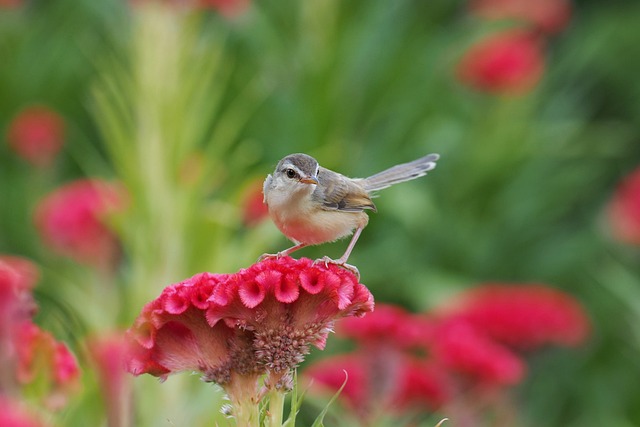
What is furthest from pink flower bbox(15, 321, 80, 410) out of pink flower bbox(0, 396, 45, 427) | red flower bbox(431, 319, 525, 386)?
red flower bbox(431, 319, 525, 386)

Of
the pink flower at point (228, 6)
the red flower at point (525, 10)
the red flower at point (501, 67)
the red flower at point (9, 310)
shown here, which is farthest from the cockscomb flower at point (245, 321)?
the red flower at point (525, 10)

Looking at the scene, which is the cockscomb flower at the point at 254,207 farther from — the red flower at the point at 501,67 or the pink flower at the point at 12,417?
the pink flower at the point at 12,417

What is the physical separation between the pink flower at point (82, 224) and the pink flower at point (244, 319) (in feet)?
10.7

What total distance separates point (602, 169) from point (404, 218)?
263 cm

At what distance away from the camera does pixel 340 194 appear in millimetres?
2484

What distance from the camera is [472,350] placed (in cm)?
331

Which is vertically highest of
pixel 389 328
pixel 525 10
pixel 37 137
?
pixel 525 10

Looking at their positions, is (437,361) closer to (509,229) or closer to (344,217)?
(344,217)

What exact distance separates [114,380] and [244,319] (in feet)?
0.95

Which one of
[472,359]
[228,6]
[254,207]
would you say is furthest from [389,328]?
[228,6]

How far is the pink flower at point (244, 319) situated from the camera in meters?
1.74

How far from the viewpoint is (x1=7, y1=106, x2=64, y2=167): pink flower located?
6605mm

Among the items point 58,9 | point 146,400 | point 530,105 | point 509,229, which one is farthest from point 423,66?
point 146,400

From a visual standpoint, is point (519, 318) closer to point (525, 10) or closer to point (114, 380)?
point (114, 380)
